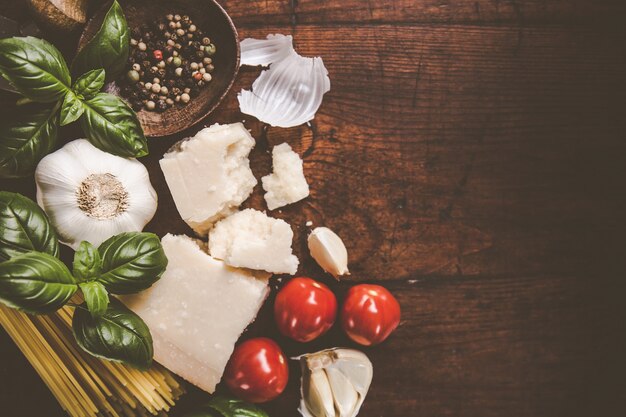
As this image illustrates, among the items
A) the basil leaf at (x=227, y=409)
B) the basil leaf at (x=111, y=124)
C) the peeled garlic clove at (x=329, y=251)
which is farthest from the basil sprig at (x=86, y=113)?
the basil leaf at (x=227, y=409)

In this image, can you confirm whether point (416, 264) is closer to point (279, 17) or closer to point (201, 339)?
point (201, 339)

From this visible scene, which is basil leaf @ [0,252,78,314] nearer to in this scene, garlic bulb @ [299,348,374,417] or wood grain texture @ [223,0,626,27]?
garlic bulb @ [299,348,374,417]

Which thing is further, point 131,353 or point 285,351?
point 285,351

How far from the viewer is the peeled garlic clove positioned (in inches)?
55.5

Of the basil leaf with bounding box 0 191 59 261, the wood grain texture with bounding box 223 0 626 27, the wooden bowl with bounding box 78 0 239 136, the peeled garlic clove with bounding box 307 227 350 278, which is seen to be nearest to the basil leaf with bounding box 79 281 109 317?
the basil leaf with bounding box 0 191 59 261

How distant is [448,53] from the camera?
1504 mm

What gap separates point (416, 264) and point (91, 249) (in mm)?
784

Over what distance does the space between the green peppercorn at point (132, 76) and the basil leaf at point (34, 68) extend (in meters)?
0.21

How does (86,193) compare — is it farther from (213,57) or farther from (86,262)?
(213,57)

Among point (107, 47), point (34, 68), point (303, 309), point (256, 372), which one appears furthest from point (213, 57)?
point (256, 372)

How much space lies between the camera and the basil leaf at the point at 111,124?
4.02 ft

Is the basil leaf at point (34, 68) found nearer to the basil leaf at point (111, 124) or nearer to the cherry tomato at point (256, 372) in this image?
the basil leaf at point (111, 124)

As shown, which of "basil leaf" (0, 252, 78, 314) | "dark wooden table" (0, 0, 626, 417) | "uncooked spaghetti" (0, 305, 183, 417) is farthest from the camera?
"dark wooden table" (0, 0, 626, 417)

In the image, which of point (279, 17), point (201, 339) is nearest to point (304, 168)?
point (279, 17)
